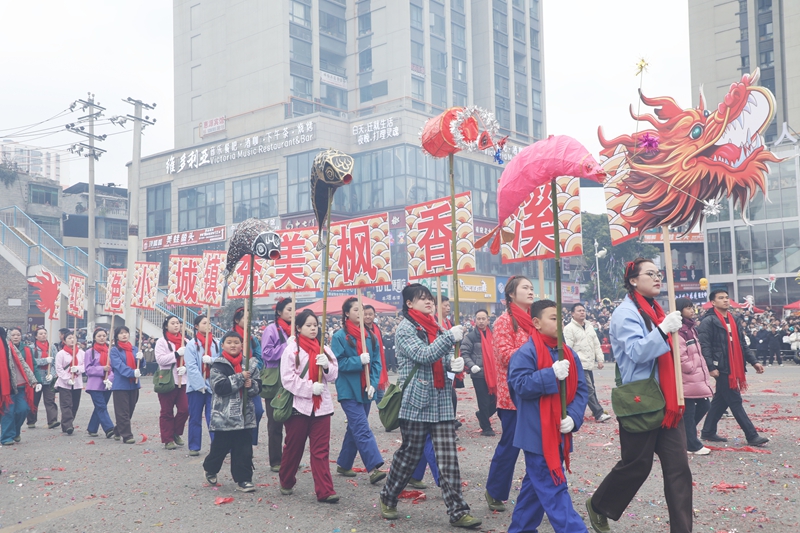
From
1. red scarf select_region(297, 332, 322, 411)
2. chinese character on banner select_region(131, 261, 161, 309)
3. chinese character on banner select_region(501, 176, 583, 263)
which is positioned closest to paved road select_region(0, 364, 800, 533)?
red scarf select_region(297, 332, 322, 411)

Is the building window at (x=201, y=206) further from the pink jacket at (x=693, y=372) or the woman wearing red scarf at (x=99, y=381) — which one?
the pink jacket at (x=693, y=372)

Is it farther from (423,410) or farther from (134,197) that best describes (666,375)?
(134,197)

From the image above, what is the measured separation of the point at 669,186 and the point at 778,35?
47.6 m

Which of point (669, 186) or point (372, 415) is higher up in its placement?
point (669, 186)

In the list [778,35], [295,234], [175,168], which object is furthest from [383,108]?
[295,234]

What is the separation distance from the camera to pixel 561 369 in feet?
14.3

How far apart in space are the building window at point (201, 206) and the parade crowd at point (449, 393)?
1328 inches

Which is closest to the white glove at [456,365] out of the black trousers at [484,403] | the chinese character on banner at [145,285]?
the black trousers at [484,403]

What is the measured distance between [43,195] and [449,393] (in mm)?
44747

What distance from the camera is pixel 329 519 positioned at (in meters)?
5.57

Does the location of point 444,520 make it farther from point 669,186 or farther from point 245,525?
point 669,186

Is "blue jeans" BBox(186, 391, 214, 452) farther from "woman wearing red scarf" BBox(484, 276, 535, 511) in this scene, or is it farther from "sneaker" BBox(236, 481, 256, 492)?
"woman wearing red scarf" BBox(484, 276, 535, 511)

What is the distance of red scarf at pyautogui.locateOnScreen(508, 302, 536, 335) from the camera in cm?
489

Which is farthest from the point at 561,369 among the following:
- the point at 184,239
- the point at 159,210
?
the point at 159,210
